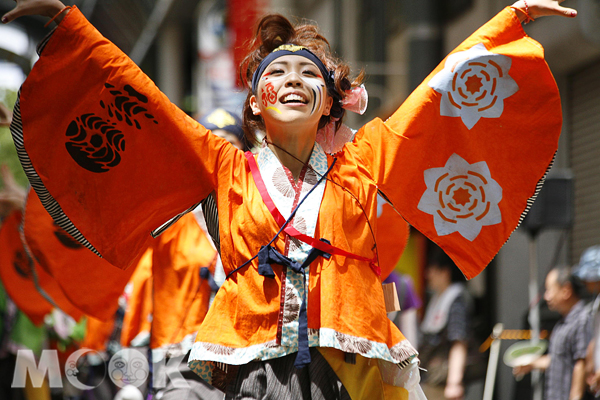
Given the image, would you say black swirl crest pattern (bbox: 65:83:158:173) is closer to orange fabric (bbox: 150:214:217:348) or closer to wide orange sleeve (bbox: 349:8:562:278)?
wide orange sleeve (bbox: 349:8:562:278)

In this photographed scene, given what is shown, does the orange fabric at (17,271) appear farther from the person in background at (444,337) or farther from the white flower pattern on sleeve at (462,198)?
the person in background at (444,337)

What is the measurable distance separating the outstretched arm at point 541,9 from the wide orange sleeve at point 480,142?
0.04 metres

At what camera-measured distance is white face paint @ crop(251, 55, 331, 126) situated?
260 centimetres

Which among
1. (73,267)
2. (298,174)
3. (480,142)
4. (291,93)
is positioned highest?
(480,142)

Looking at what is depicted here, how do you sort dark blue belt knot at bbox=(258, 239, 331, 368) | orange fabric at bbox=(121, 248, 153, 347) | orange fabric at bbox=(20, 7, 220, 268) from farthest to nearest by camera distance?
orange fabric at bbox=(121, 248, 153, 347) < orange fabric at bbox=(20, 7, 220, 268) < dark blue belt knot at bbox=(258, 239, 331, 368)

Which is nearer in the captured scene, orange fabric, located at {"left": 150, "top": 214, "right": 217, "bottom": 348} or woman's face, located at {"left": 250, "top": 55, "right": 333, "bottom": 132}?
woman's face, located at {"left": 250, "top": 55, "right": 333, "bottom": 132}

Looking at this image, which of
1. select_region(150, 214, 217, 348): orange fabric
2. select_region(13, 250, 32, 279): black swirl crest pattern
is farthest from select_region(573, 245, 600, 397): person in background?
select_region(13, 250, 32, 279): black swirl crest pattern

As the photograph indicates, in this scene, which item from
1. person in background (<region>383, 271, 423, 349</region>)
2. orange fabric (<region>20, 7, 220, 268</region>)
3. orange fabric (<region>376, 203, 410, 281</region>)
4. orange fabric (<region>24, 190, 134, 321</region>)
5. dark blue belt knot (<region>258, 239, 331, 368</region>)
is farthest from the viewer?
person in background (<region>383, 271, 423, 349</region>)

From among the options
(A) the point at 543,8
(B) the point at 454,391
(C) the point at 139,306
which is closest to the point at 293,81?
(A) the point at 543,8

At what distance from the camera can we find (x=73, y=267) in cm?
361

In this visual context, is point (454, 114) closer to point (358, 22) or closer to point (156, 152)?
point (156, 152)

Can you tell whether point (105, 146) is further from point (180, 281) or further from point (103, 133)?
point (180, 281)

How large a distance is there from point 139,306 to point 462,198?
6.93 feet

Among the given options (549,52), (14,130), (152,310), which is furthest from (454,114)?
(549,52)
